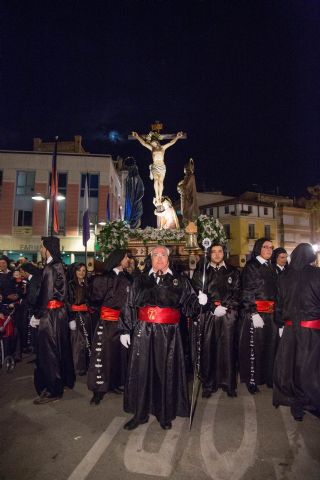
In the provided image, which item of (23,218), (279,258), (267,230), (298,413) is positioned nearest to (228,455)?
(298,413)

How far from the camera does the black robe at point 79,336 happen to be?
21.7ft

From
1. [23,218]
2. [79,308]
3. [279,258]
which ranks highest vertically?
[23,218]

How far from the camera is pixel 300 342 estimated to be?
4.26 m

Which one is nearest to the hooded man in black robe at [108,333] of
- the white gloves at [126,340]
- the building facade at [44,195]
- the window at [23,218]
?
the white gloves at [126,340]

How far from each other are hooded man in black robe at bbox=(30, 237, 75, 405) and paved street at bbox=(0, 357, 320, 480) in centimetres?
31

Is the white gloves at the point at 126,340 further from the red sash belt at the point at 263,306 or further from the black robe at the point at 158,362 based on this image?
the red sash belt at the point at 263,306

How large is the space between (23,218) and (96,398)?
27939mm

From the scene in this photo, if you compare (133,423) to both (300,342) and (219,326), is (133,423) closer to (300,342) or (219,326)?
(219,326)

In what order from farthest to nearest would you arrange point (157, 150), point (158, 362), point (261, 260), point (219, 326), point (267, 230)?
point (267, 230) → point (157, 150) → point (261, 260) → point (219, 326) → point (158, 362)

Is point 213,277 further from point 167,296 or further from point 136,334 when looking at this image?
point 136,334

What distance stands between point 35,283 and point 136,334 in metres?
2.25

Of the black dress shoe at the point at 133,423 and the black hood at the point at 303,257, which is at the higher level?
the black hood at the point at 303,257

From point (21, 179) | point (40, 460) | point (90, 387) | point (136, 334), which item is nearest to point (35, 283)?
point (90, 387)

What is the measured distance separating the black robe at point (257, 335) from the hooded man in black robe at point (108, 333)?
199 centimetres
